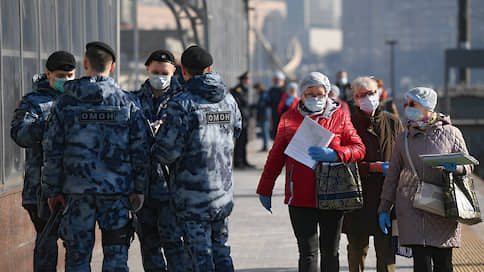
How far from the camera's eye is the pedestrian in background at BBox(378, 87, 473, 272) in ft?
18.4

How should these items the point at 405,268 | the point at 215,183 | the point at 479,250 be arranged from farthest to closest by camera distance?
1. the point at 479,250
2. the point at 405,268
3. the point at 215,183

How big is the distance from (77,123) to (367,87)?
2470 mm

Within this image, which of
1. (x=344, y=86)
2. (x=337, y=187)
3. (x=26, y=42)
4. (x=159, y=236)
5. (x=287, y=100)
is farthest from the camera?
(x=287, y=100)

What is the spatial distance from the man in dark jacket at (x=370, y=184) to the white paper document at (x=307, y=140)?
81 cm

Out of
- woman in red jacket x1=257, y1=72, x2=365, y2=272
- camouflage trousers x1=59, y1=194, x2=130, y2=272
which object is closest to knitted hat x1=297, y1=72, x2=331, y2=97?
woman in red jacket x1=257, y1=72, x2=365, y2=272

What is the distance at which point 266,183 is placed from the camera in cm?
605

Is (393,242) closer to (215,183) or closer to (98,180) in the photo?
(215,183)

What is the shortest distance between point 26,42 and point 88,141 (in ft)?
9.30

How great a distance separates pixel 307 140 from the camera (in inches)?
232

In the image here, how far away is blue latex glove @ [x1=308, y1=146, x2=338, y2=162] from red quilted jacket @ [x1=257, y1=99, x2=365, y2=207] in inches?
2.5

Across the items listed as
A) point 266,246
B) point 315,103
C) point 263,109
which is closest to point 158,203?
point 315,103

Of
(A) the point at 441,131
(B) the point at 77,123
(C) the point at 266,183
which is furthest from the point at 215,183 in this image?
(A) the point at 441,131

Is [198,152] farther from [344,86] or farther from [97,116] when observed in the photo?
[344,86]

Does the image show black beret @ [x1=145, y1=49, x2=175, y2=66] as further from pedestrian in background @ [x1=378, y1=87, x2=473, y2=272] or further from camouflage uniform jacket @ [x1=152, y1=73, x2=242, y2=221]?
pedestrian in background @ [x1=378, y1=87, x2=473, y2=272]
